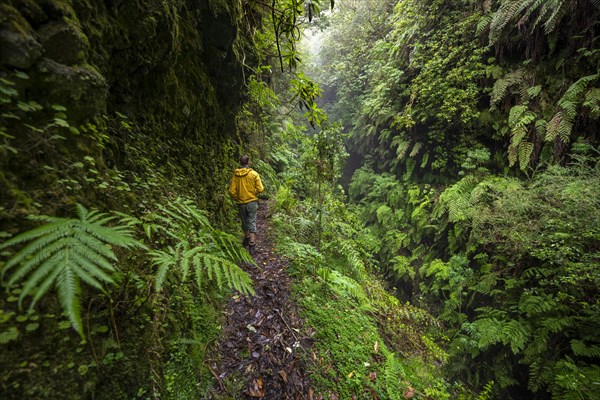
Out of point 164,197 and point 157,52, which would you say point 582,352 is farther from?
point 157,52

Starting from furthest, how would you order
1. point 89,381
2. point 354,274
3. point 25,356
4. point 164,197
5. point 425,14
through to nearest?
point 425,14 < point 354,274 < point 164,197 < point 89,381 < point 25,356

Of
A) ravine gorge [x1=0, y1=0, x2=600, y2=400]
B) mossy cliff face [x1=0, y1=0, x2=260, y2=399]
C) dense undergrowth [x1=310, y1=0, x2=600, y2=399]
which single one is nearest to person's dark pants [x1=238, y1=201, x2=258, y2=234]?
ravine gorge [x1=0, y1=0, x2=600, y2=400]

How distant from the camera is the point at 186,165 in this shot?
3648mm

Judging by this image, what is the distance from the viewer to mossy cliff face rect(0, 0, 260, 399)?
4.39ft

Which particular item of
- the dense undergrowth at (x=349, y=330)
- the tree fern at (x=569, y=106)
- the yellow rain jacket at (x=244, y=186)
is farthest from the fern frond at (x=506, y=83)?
the yellow rain jacket at (x=244, y=186)

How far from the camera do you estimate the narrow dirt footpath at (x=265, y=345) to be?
2570 mm

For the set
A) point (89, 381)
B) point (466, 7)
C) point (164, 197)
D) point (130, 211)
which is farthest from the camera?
point (466, 7)

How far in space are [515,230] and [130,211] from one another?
6.77 m


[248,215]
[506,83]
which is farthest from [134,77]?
[506,83]

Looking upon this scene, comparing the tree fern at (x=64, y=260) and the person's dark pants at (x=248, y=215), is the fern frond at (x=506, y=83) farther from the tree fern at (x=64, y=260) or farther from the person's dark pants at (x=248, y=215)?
the tree fern at (x=64, y=260)

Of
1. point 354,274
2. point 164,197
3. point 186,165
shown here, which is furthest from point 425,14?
point 164,197

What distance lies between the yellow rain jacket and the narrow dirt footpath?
1.44 m

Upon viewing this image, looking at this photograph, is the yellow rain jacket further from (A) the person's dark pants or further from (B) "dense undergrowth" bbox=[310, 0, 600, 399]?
(B) "dense undergrowth" bbox=[310, 0, 600, 399]

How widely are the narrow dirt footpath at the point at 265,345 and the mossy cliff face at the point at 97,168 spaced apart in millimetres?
299
